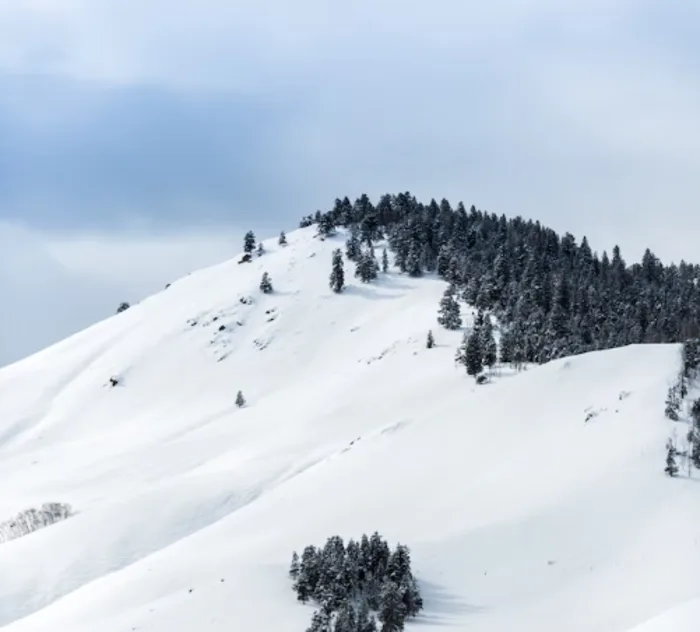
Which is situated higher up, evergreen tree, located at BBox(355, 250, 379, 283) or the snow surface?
evergreen tree, located at BBox(355, 250, 379, 283)

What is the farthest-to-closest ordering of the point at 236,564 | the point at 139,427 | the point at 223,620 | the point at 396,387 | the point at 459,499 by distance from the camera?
the point at 139,427 < the point at 396,387 < the point at 459,499 < the point at 236,564 < the point at 223,620

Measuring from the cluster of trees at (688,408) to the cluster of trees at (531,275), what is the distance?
22773 mm

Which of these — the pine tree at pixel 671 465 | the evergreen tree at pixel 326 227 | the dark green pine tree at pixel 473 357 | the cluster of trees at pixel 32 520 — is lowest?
the cluster of trees at pixel 32 520

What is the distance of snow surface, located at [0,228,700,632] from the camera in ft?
113

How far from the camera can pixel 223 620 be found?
105 ft

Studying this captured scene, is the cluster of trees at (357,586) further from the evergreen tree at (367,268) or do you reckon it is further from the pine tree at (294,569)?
the evergreen tree at (367,268)

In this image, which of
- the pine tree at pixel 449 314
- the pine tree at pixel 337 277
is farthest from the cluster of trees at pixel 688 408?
the pine tree at pixel 337 277

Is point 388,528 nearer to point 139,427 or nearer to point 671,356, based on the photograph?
point 671,356

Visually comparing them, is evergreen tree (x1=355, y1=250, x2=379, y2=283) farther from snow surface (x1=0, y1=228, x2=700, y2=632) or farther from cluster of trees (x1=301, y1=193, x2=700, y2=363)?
snow surface (x1=0, y1=228, x2=700, y2=632)

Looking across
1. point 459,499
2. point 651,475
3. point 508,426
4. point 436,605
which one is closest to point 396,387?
point 508,426

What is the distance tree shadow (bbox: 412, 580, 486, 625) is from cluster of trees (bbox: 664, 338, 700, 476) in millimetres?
16332

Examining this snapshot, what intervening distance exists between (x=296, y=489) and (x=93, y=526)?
16606 mm

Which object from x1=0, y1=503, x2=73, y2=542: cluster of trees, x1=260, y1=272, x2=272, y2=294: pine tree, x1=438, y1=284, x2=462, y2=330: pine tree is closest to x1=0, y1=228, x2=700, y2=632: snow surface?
x1=0, y1=503, x2=73, y2=542: cluster of trees

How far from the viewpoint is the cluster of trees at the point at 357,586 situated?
1219 inches
